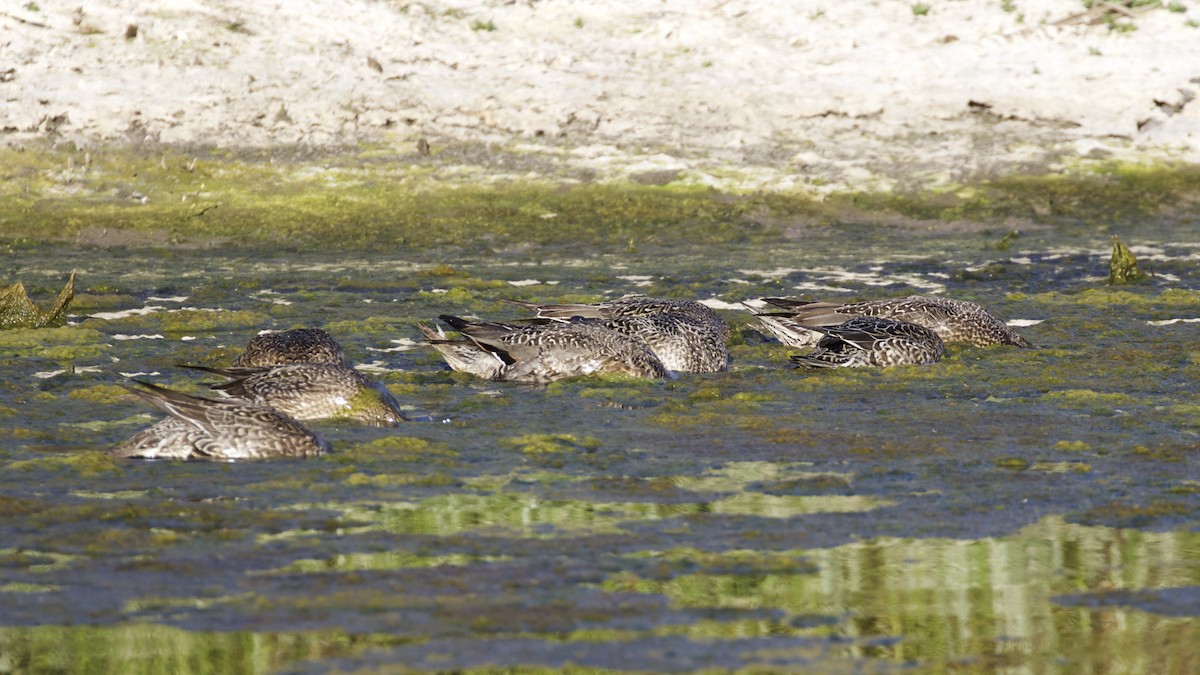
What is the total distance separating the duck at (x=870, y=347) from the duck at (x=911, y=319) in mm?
513

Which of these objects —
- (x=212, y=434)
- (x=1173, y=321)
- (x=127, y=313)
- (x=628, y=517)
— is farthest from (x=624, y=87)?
(x=628, y=517)

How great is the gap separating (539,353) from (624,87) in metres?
9.21

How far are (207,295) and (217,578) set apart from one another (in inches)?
318

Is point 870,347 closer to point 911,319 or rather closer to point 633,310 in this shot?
point 911,319

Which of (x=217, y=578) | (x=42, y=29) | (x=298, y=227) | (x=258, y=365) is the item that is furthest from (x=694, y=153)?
(x=217, y=578)

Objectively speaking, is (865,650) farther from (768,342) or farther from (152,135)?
(152,135)

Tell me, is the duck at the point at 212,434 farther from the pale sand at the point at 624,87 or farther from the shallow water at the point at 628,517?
the pale sand at the point at 624,87

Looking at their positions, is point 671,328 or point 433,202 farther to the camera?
point 433,202

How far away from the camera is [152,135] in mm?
19031

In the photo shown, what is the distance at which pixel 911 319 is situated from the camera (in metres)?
13.4

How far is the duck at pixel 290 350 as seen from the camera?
36.9 feet

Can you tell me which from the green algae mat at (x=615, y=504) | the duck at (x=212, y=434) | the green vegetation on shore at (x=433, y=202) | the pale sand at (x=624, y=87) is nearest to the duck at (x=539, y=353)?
the green algae mat at (x=615, y=504)

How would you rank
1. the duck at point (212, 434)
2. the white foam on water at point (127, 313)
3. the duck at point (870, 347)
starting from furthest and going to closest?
the white foam on water at point (127, 313) < the duck at point (870, 347) < the duck at point (212, 434)

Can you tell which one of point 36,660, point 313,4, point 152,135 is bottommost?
point 36,660
